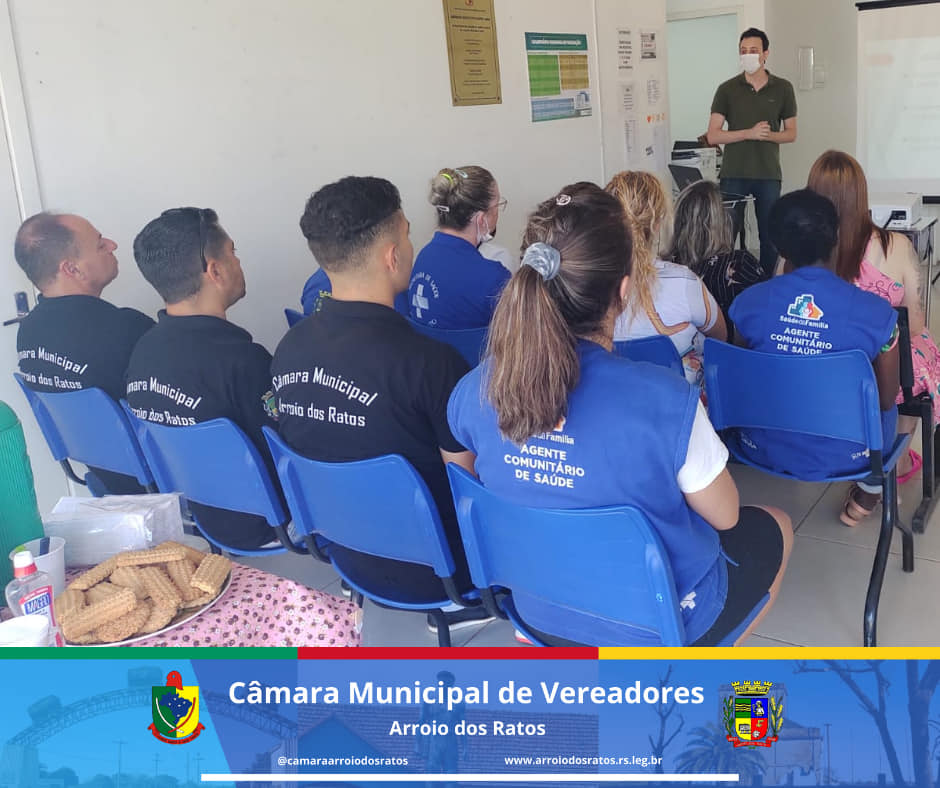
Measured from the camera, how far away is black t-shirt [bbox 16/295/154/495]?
2.36 meters

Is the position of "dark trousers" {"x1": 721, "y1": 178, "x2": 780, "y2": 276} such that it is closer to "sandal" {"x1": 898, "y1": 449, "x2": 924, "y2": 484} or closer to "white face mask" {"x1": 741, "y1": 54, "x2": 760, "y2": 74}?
"white face mask" {"x1": 741, "y1": 54, "x2": 760, "y2": 74}

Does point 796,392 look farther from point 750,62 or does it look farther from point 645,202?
point 750,62

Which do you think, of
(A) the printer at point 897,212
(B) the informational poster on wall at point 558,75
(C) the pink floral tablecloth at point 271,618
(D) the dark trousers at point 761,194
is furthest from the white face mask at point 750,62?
(C) the pink floral tablecloth at point 271,618

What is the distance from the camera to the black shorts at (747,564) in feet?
5.24

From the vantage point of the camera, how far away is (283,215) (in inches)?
140

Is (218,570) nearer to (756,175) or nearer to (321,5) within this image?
(321,5)

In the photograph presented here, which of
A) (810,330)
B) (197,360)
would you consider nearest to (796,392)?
(810,330)

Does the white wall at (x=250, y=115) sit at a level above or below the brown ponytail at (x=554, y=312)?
above

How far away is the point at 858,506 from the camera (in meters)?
2.83

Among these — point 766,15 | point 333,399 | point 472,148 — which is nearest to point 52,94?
point 333,399

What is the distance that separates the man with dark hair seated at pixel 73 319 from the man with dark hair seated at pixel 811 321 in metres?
1.66

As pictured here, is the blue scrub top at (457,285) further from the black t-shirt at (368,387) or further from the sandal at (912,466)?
the sandal at (912,466)

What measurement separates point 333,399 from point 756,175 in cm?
439

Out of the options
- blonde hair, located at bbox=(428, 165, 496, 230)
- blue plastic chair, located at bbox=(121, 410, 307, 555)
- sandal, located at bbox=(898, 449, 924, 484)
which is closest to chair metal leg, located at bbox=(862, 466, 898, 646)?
sandal, located at bbox=(898, 449, 924, 484)
